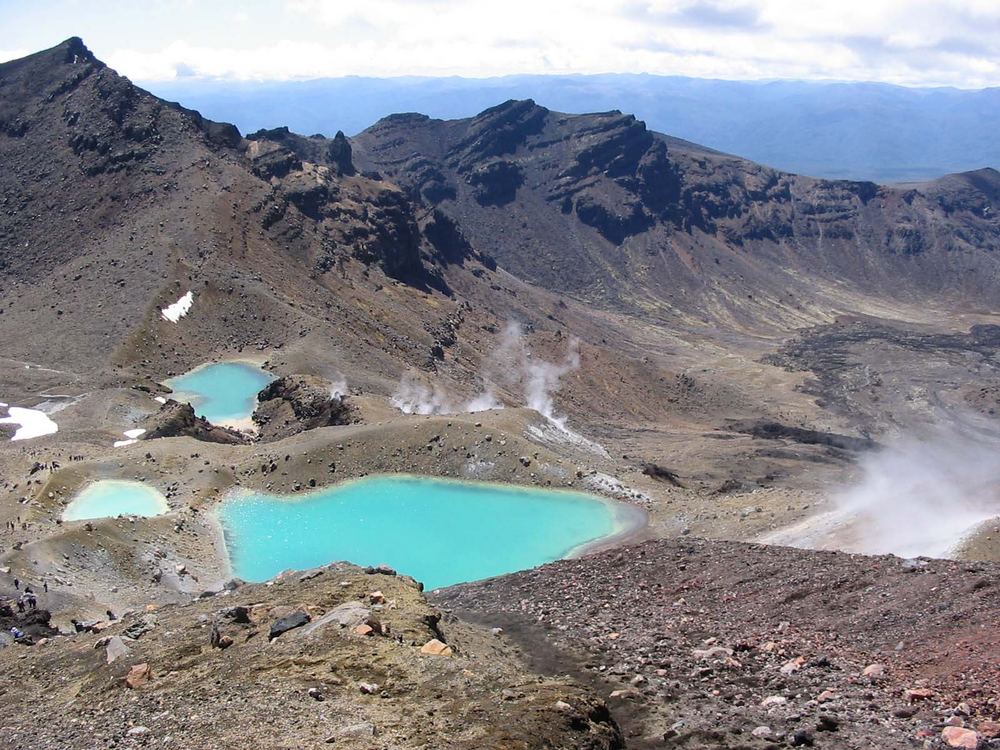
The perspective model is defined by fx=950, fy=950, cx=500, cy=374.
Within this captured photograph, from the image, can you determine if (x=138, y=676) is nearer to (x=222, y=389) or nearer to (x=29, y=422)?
(x=29, y=422)

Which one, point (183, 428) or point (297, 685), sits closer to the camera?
point (297, 685)

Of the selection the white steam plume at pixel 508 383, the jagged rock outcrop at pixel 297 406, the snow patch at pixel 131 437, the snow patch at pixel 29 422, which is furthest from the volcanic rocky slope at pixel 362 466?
the snow patch at pixel 131 437

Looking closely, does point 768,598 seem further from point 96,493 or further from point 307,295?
point 307,295

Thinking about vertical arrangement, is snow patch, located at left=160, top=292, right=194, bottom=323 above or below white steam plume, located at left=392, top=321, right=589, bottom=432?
above

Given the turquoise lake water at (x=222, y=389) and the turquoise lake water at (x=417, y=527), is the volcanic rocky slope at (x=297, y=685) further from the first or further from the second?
the turquoise lake water at (x=222, y=389)

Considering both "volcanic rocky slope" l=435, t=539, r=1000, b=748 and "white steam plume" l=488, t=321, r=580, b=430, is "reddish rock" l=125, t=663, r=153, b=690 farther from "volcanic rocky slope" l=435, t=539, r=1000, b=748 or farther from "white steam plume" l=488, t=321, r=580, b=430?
"white steam plume" l=488, t=321, r=580, b=430

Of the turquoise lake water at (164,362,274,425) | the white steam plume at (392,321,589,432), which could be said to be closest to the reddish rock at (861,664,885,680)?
the white steam plume at (392,321,589,432)

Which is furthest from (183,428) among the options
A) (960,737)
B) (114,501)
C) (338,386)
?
(960,737)
